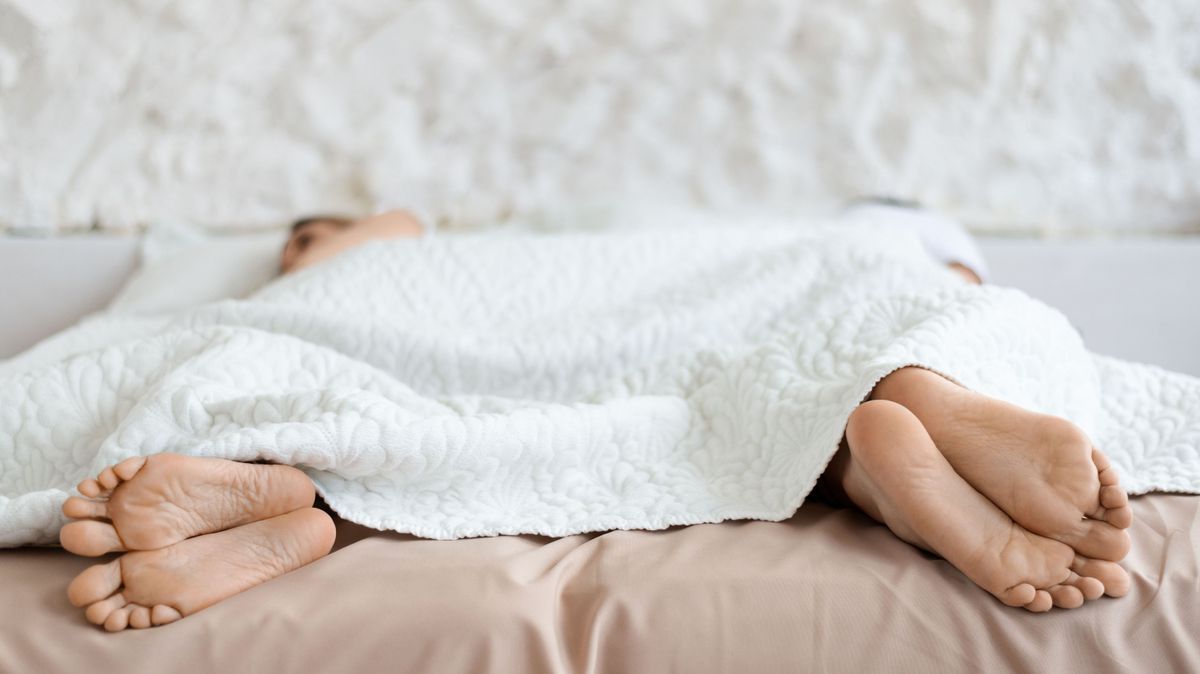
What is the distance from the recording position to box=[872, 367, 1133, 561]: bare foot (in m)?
0.68

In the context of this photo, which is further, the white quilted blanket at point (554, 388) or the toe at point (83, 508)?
the white quilted blanket at point (554, 388)

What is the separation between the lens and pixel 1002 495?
2.33 feet

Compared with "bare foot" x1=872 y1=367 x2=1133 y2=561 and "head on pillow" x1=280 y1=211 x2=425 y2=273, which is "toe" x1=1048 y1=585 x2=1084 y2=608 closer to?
"bare foot" x1=872 y1=367 x2=1133 y2=561

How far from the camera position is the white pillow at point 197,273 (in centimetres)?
156

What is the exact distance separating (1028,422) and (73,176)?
76.6 inches

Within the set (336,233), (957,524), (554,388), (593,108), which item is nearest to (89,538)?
(554,388)

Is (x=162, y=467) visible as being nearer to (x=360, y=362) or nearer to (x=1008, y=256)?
(x=360, y=362)

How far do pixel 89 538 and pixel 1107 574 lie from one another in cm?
76

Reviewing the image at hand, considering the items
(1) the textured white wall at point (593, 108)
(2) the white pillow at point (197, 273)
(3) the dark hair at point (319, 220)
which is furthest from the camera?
(1) the textured white wall at point (593, 108)

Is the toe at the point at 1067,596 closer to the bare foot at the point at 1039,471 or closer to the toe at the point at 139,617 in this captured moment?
the bare foot at the point at 1039,471

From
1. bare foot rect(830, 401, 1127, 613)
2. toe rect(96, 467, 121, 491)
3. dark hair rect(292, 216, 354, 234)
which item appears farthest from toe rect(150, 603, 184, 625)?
dark hair rect(292, 216, 354, 234)

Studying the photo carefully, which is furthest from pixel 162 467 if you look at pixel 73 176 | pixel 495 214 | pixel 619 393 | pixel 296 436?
pixel 73 176

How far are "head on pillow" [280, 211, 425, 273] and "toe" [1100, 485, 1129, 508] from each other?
47.5 inches

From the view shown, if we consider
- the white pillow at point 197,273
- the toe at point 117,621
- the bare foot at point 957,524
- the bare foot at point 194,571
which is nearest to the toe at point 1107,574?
the bare foot at point 957,524
